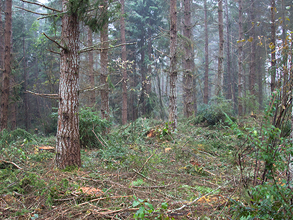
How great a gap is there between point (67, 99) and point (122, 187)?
7.36ft

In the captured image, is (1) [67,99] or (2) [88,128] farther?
(2) [88,128]

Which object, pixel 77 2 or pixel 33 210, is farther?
pixel 77 2

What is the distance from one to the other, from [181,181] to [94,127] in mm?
4240

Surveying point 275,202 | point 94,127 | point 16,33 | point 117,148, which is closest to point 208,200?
point 275,202

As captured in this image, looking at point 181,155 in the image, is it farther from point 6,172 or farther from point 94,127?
point 6,172

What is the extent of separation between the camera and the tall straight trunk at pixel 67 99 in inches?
181

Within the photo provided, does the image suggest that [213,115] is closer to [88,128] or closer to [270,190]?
[88,128]

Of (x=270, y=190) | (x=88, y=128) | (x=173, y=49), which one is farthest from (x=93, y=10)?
(x=270, y=190)

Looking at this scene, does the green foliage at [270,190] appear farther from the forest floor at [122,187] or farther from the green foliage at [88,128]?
the green foliage at [88,128]

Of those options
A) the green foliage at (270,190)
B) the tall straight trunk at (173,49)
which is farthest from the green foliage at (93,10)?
the tall straight trunk at (173,49)

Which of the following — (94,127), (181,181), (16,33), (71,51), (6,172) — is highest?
(16,33)

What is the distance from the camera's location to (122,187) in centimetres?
359

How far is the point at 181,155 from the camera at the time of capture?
5875 millimetres

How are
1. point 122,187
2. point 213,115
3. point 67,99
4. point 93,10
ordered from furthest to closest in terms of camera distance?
1. point 213,115
2. point 93,10
3. point 67,99
4. point 122,187
